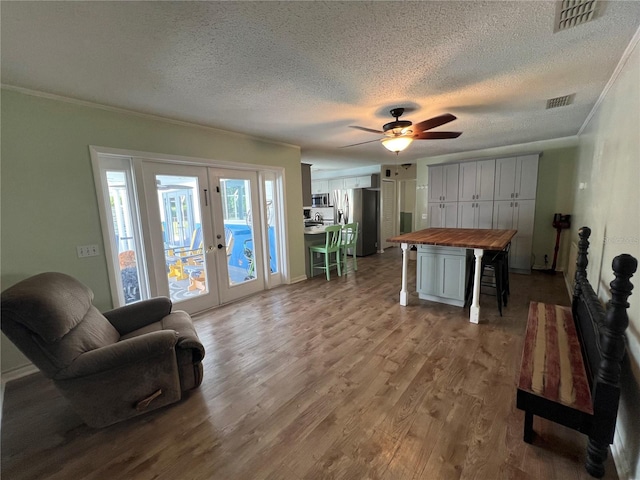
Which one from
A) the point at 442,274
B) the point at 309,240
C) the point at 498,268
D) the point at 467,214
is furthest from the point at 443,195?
the point at 309,240

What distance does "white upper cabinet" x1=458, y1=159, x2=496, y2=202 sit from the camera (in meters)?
4.91

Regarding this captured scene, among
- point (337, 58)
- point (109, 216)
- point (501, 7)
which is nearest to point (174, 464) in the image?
point (109, 216)

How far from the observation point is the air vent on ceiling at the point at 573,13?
1.40m

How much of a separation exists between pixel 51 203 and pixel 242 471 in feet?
8.81

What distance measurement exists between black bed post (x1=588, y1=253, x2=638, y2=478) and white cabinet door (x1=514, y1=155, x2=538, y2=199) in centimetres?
422

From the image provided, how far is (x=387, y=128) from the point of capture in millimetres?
2855

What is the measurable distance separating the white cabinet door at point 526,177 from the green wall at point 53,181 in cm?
560

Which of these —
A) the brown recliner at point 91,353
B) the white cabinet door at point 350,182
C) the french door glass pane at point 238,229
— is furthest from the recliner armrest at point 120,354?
the white cabinet door at point 350,182

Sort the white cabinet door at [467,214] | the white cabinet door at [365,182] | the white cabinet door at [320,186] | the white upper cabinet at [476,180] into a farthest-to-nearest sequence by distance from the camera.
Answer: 1. the white cabinet door at [320,186]
2. the white cabinet door at [365,182]
3. the white cabinet door at [467,214]
4. the white upper cabinet at [476,180]

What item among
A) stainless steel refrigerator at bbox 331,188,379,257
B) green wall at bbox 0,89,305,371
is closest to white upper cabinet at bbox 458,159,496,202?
stainless steel refrigerator at bbox 331,188,379,257

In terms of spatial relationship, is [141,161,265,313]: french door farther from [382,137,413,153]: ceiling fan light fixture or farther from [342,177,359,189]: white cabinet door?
[342,177,359,189]: white cabinet door

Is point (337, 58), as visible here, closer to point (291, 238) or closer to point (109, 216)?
point (109, 216)

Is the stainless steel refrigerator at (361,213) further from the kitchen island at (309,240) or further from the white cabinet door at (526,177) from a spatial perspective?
the white cabinet door at (526,177)

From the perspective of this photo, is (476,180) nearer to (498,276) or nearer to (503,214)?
(503,214)
